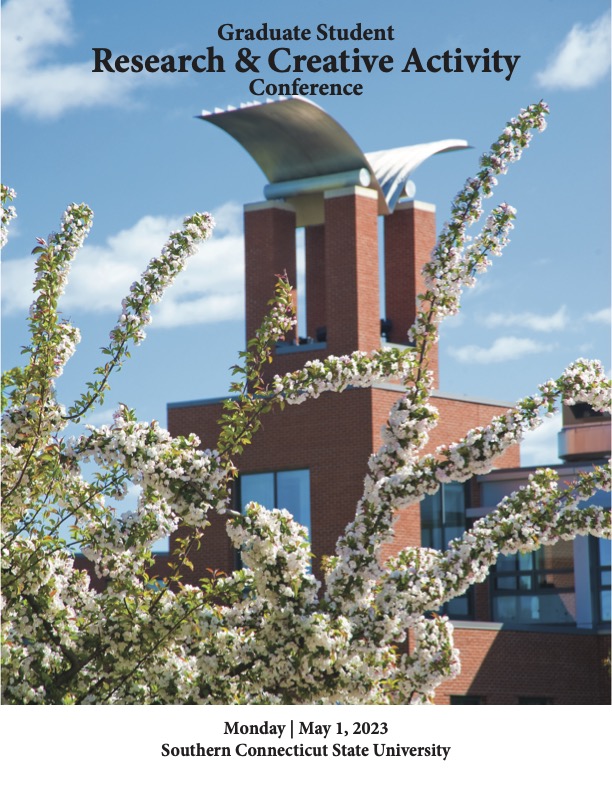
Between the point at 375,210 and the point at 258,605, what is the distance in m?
23.3

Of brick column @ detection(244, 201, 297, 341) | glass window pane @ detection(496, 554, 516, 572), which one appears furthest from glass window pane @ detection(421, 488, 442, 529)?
brick column @ detection(244, 201, 297, 341)

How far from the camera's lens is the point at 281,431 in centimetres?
2697

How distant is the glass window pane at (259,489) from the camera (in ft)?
88.5

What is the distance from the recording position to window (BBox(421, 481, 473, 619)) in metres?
27.6

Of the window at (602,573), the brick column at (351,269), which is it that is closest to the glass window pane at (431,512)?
the window at (602,573)

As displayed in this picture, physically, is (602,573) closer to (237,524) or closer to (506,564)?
(506,564)

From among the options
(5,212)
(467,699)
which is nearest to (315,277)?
(467,699)

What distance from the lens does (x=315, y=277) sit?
34.5 meters

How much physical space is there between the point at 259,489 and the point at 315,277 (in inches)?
353

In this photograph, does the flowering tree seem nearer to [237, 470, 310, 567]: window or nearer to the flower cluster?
the flower cluster

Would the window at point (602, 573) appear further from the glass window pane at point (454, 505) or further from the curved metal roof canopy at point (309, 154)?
the curved metal roof canopy at point (309, 154)

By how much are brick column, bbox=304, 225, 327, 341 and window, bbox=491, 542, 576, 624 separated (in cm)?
884

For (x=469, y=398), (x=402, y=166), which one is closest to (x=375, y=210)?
(x=402, y=166)
